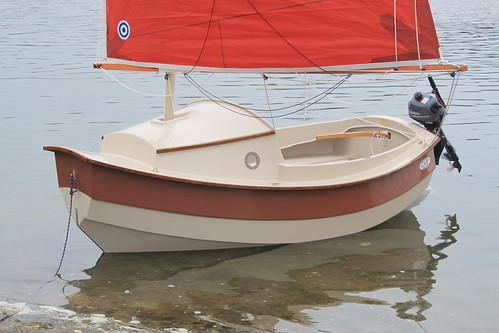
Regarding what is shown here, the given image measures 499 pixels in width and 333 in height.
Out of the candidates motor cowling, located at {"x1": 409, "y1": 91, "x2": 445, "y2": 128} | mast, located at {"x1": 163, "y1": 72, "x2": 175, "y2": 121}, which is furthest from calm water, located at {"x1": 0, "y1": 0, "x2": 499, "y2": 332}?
mast, located at {"x1": 163, "y1": 72, "x2": 175, "y2": 121}

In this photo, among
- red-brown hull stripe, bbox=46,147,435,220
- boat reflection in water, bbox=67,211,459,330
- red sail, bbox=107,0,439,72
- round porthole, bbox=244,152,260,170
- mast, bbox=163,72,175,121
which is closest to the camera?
boat reflection in water, bbox=67,211,459,330

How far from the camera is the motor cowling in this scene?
10914 millimetres

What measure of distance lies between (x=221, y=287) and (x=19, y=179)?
17.6ft

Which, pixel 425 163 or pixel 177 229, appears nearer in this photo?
pixel 177 229

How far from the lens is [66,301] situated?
7.84 m

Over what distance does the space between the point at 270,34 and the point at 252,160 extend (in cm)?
144

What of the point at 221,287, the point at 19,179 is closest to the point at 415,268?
the point at 221,287

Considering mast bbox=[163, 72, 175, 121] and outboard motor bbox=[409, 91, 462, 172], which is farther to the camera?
outboard motor bbox=[409, 91, 462, 172]

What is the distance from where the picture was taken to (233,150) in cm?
898

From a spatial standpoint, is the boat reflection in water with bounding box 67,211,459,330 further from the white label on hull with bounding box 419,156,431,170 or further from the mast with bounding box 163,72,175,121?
the mast with bounding box 163,72,175,121

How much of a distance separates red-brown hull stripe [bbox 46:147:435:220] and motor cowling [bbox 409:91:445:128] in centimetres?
180

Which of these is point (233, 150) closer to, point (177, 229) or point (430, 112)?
point (177, 229)

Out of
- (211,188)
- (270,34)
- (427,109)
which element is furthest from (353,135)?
(211,188)

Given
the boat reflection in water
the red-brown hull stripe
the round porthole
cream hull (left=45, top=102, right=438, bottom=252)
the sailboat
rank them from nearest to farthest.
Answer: the boat reflection in water < the red-brown hull stripe < cream hull (left=45, top=102, right=438, bottom=252) < the sailboat < the round porthole
